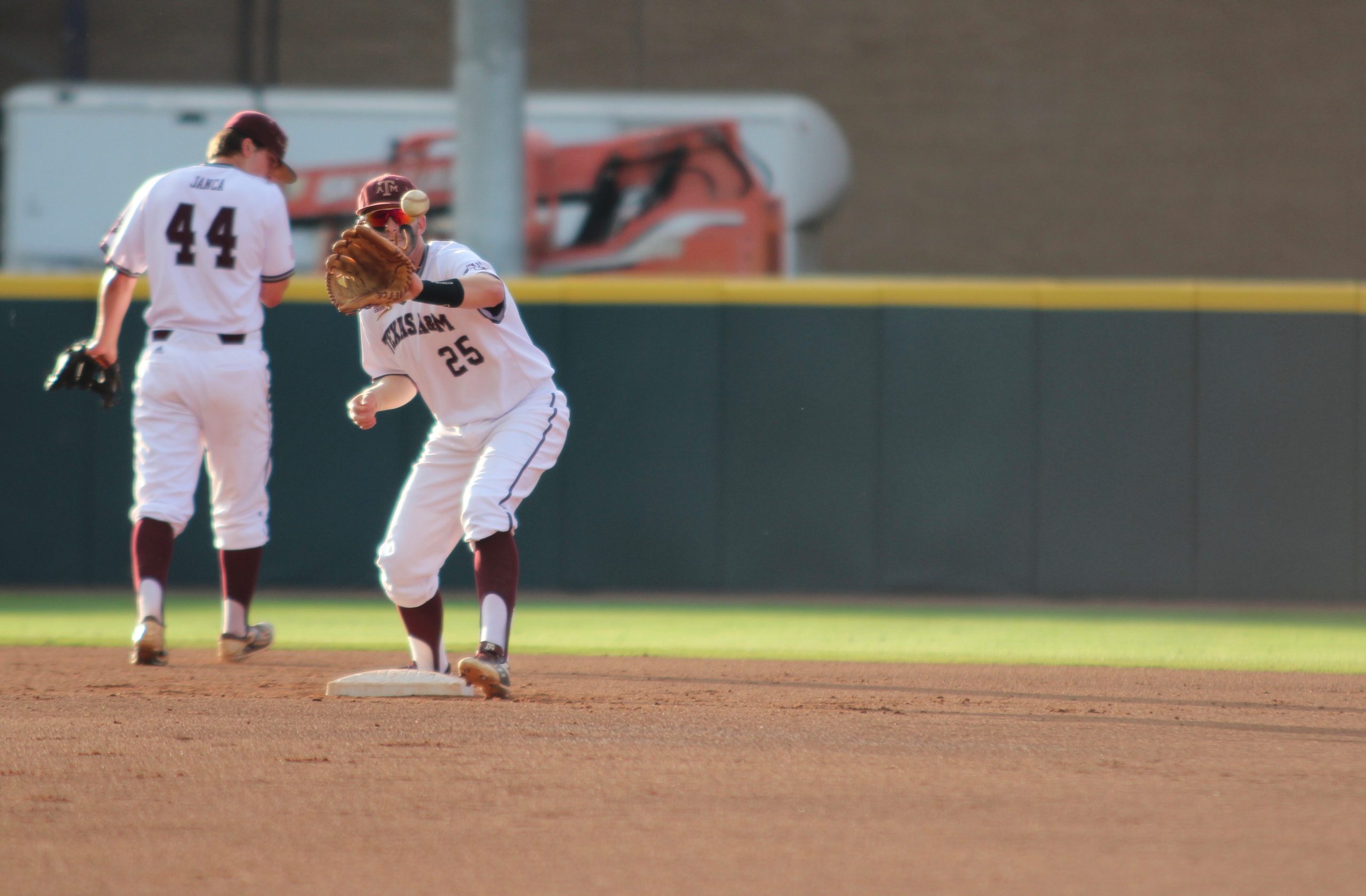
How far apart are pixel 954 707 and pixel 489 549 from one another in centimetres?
144

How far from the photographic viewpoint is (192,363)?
209 inches

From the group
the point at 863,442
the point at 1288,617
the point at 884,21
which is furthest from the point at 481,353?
the point at 884,21

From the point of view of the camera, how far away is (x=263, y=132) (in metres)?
5.46

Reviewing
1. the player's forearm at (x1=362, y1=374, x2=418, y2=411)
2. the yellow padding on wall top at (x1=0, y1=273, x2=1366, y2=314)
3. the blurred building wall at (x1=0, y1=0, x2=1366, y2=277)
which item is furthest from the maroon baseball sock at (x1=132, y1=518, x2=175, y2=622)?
the blurred building wall at (x1=0, y1=0, x2=1366, y2=277)

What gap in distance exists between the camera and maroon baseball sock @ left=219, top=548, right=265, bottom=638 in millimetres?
5457

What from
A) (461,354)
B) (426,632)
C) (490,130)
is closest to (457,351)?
(461,354)

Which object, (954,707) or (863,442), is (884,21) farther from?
(954,707)

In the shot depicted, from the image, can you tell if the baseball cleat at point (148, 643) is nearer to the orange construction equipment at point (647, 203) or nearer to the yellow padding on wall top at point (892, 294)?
the yellow padding on wall top at point (892, 294)

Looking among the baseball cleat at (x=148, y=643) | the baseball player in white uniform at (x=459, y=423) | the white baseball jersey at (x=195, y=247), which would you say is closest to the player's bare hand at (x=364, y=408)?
the baseball player in white uniform at (x=459, y=423)

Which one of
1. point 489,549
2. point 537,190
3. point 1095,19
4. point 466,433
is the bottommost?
point 489,549

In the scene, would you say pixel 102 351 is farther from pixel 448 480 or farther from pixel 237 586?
pixel 448 480

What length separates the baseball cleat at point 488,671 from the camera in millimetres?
4254

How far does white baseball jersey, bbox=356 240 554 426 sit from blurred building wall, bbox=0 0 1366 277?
39.4 ft

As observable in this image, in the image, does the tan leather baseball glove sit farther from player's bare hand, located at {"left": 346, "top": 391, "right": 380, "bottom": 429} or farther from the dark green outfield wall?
the dark green outfield wall
